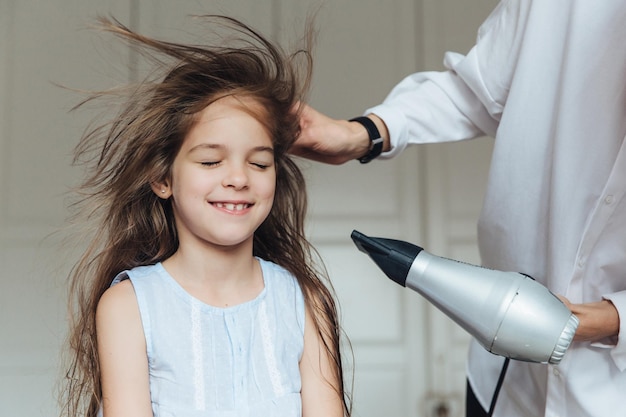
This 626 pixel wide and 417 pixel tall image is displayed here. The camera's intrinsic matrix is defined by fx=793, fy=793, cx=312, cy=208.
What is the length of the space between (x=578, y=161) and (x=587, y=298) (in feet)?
0.57

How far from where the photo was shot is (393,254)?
0.77 meters

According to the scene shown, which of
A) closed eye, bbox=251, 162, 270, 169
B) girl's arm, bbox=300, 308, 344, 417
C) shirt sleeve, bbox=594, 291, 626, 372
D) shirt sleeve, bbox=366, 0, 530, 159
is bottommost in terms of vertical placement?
girl's arm, bbox=300, 308, 344, 417

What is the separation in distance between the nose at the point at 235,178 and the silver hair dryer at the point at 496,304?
231mm

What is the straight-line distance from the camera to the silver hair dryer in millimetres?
729

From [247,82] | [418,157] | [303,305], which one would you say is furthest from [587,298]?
[418,157]

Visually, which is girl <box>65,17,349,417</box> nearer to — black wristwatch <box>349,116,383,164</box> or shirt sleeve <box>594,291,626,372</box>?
black wristwatch <box>349,116,383,164</box>

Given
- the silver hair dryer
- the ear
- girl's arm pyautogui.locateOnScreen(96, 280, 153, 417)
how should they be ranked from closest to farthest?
the silver hair dryer, girl's arm pyautogui.locateOnScreen(96, 280, 153, 417), the ear

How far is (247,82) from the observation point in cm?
101

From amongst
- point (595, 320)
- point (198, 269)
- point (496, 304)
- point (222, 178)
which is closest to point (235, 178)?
point (222, 178)

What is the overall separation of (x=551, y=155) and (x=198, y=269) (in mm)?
485

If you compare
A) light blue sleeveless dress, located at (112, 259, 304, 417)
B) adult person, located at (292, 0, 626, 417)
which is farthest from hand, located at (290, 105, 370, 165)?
light blue sleeveless dress, located at (112, 259, 304, 417)

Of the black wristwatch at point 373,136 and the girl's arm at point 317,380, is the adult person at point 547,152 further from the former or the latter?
the girl's arm at point 317,380

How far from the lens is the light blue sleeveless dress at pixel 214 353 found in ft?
2.92

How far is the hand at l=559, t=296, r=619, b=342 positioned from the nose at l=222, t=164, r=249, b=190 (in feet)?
1.28
